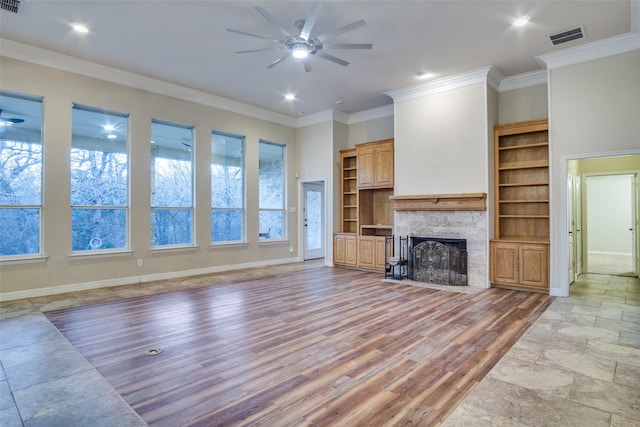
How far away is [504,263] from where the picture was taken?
578cm

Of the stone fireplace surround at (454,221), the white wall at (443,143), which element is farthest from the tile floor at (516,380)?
the white wall at (443,143)

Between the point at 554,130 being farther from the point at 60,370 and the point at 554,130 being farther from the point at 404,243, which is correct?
the point at 60,370

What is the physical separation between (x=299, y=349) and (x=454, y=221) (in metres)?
4.14

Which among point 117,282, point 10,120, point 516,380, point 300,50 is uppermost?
point 300,50

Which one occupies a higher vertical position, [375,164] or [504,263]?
[375,164]

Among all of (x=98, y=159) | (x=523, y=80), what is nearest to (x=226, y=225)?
(x=98, y=159)

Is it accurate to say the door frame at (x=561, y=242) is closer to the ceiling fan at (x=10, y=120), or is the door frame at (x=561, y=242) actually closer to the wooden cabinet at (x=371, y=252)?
the wooden cabinet at (x=371, y=252)

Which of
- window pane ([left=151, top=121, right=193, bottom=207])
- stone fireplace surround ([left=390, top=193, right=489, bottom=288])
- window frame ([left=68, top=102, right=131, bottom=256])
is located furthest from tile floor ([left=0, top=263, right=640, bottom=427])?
window pane ([left=151, top=121, right=193, bottom=207])

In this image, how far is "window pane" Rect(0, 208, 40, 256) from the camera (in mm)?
4992

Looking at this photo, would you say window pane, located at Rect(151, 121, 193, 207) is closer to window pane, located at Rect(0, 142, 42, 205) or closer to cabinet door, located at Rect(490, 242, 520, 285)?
window pane, located at Rect(0, 142, 42, 205)

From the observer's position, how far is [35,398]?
2346mm

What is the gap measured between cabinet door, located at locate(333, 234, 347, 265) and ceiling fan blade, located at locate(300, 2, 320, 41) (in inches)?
190

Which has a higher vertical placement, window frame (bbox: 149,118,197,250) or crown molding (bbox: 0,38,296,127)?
crown molding (bbox: 0,38,296,127)

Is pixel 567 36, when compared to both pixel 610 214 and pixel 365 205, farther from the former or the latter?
pixel 610 214
